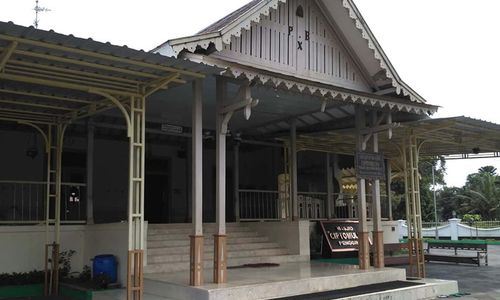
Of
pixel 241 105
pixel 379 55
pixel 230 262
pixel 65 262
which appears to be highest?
pixel 379 55

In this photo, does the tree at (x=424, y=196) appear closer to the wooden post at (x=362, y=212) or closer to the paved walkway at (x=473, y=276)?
the paved walkway at (x=473, y=276)

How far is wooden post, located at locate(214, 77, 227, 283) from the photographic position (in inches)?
327

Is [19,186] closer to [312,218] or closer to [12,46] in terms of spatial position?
[12,46]

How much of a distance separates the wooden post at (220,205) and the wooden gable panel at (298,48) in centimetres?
75

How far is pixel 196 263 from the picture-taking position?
8.05 meters

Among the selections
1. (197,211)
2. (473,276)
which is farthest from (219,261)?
(473,276)

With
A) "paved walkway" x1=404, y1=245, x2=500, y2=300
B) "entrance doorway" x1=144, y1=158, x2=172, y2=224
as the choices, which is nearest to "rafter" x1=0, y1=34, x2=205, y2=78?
"paved walkway" x1=404, y1=245, x2=500, y2=300

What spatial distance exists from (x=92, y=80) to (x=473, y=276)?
36.2ft

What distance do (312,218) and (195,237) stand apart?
28.9 feet

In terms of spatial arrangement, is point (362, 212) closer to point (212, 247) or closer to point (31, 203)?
point (212, 247)

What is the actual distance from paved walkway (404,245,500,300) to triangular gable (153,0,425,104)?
13.7 feet

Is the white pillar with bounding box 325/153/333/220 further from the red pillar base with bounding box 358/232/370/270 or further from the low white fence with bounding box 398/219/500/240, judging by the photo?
the low white fence with bounding box 398/219/500/240

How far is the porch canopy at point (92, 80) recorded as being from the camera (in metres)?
6.29

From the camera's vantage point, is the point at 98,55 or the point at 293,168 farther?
the point at 293,168
